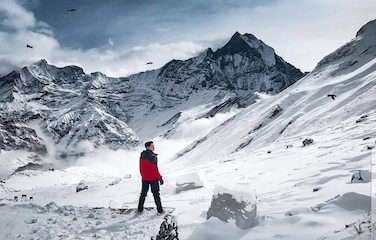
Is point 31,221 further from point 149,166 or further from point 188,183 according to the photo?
point 188,183

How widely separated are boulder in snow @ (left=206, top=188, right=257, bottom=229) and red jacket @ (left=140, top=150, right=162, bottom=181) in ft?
12.0

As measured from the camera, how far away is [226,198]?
12.9 metres

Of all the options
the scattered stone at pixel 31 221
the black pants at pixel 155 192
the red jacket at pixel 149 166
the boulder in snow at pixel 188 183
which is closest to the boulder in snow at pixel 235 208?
the black pants at pixel 155 192

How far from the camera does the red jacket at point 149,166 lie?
1634 cm

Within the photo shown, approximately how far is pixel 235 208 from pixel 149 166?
4.65 metres

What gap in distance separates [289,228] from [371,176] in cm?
366

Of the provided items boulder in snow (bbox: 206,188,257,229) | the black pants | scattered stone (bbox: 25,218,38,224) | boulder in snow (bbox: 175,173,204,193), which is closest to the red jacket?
the black pants

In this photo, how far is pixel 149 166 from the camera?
16406 millimetres

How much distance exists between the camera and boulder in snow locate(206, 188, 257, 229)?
1221cm

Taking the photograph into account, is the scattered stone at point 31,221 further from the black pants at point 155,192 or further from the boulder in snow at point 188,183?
the boulder in snow at point 188,183

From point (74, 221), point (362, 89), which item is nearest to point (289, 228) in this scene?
point (74, 221)

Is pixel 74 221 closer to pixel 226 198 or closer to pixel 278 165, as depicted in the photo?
pixel 226 198

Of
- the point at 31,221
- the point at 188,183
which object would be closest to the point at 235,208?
the point at 31,221

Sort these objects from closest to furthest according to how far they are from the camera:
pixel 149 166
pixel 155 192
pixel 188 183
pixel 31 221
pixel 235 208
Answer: pixel 235 208 → pixel 31 221 → pixel 155 192 → pixel 149 166 → pixel 188 183
